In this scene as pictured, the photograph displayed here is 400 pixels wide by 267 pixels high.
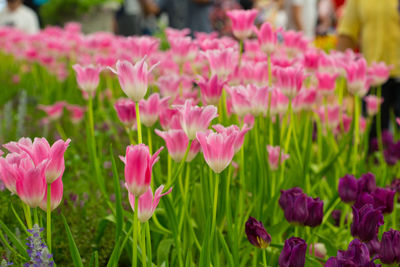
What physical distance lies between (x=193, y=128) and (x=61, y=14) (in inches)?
310

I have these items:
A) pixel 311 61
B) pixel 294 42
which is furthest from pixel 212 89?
pixel 294 42

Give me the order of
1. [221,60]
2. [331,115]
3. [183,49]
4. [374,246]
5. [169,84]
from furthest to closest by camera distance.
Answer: [331,115] → [183,49] → [169,84] → [221,60] → [374,246]

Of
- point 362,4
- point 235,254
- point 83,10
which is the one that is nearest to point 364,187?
point 235,254

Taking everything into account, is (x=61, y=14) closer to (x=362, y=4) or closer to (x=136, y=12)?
(x=136, y=12)

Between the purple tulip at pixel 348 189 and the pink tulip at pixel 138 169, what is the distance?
62cm

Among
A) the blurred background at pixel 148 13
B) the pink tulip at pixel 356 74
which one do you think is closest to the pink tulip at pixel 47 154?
the pink tulip at pixel 356 74

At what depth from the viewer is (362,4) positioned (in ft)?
10.7

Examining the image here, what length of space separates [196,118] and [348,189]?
509 millimetres

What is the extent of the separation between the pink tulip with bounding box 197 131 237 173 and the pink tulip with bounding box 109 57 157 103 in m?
0.18

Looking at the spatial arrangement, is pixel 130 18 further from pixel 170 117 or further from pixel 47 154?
pixel 47 154

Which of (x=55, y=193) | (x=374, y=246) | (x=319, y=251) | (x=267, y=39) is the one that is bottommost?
(x=319, y=251)

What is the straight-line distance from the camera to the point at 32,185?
2.95ft

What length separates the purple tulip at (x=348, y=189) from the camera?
4.36 ft

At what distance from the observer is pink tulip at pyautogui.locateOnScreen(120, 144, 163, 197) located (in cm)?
90
